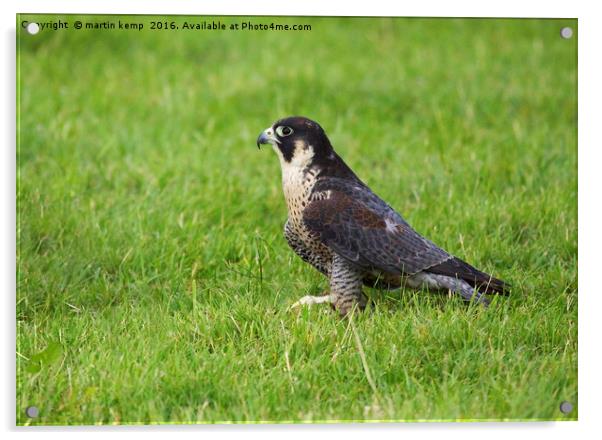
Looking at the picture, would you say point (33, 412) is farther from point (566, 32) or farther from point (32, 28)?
point (566, 32)

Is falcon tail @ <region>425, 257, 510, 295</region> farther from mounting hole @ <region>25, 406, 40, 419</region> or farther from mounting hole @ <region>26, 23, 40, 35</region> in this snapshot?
mounting hole @ <region>26, 23, 40, 35</region>

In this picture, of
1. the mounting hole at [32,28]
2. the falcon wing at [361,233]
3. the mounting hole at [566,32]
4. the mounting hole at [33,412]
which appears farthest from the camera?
the mounting hole at [566,32]

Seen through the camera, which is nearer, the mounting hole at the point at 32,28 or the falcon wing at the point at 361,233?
the falcon wing at the point at 361,233

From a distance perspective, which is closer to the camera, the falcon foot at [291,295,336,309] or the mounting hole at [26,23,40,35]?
the falcon foot at [291,295,336,309]

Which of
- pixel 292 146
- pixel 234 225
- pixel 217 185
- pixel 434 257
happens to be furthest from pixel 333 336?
pixel 217 185

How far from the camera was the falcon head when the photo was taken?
374cm

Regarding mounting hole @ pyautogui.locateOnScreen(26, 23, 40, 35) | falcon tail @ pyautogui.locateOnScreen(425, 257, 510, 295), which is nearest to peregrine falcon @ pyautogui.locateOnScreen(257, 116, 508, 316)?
falcon tail @ pyautogui.locateOnScreen(425, 257, 510, 295)

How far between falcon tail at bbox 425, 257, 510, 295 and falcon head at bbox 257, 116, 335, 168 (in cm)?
60

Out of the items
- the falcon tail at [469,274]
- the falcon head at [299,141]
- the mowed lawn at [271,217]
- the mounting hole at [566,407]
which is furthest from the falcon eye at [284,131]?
the mounting hole at [566,407]

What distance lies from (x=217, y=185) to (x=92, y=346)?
4.34 ft

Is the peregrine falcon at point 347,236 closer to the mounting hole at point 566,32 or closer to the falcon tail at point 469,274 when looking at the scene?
the falcon tail at point 469,274

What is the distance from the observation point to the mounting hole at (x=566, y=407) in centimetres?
355

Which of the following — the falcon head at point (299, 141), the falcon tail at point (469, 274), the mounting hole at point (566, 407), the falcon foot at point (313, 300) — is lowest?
the mounting hole at point (566, 407)

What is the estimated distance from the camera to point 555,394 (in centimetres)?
354
